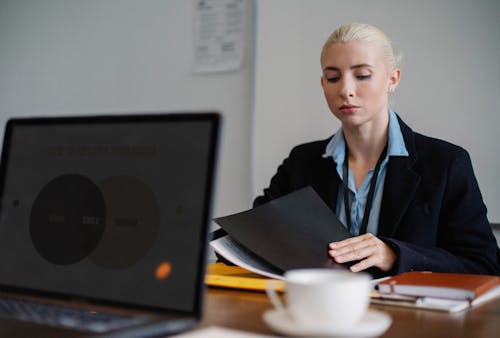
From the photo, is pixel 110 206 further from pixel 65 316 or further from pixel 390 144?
pixel 390 144

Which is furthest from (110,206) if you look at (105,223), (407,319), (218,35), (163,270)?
(218,35)

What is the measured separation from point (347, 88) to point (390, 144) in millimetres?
216

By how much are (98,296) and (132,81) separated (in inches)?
90.7

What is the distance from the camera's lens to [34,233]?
31.1 inches

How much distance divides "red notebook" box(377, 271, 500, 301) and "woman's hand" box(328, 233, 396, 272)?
16cm

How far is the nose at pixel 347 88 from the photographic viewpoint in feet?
5.65

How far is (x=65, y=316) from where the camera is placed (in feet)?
2.22

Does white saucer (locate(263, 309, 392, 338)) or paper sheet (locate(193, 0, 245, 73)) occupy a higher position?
paper sheet (locate(193, 0, 245, 73))

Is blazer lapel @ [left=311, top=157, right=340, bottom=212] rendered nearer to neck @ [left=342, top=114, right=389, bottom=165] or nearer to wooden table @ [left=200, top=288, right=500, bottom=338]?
neck @ [left=342, top=114, right=389, bottom=165]

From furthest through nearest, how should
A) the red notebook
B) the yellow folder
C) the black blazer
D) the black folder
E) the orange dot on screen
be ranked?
the black blazer < the black folder < the yellow folder < the red notebook < the orange dot on screen

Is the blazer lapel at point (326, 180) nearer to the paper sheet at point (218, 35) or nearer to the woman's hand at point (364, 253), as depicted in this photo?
the woman's hand at point (364, 253)

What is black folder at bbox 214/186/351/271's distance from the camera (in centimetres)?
112

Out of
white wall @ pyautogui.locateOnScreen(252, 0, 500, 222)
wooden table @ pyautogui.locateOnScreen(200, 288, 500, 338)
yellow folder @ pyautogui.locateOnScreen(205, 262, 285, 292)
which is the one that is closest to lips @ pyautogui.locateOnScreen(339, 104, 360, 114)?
white wall @ pyautogui.locateOnScreen(252, 0, 500, 222)

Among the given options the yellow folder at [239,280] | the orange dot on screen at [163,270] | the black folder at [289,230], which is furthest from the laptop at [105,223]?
the black folder at [289,230]
